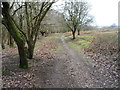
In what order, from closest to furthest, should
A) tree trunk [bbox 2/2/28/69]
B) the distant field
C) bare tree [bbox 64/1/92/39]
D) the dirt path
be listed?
the dirt path < tree trunk [bbox 2/2/28/69] < the distant field < bare tree [bbox 64/1/92/39]

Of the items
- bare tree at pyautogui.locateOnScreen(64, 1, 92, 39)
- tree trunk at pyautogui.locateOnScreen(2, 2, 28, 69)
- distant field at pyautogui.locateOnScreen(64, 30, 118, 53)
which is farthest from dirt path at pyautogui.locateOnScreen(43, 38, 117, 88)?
bare tree at pyautogui.locateOnScreen(64, 1, 92, 39)

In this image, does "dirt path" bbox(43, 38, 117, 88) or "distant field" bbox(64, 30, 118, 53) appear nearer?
"dirt path" bbox(43, 38, 117, 88)

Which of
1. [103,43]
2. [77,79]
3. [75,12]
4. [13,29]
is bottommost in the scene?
[77,79]

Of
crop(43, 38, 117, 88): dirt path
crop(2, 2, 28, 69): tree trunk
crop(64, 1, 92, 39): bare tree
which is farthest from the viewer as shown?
crop(64, 1, 92, 39): bare tree

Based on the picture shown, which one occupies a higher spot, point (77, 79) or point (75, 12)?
point (75, 12)

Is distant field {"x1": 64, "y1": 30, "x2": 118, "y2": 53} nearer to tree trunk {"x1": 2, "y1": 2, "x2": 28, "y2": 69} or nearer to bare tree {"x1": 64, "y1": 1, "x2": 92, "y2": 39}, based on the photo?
tree trunk {"x1": 2, "y1": 2, "x2": 28, "y2": 69}

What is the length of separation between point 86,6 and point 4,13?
72.5ft

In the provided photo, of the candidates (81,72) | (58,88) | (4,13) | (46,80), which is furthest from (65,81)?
(4,13)

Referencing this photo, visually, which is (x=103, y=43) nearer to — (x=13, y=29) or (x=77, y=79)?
(x=77, y=79)

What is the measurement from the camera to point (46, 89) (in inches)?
183

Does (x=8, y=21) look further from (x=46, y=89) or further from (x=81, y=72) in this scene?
(x=81, y=72)

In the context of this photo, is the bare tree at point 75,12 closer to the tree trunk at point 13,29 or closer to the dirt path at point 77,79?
the tree trunk at point 13,29

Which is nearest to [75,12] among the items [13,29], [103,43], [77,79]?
[103,43]

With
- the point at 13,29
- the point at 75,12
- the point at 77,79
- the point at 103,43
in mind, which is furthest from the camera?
the point at 75,12
